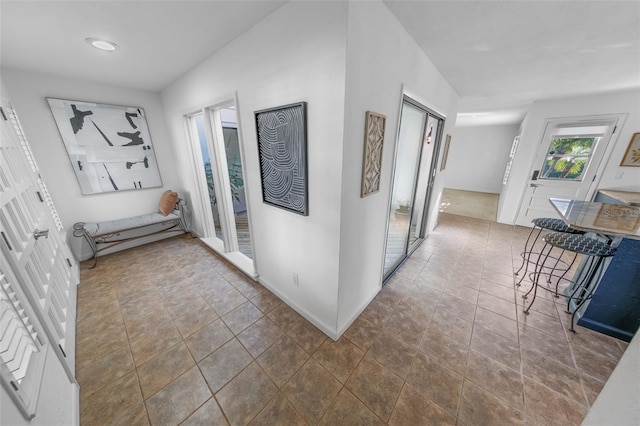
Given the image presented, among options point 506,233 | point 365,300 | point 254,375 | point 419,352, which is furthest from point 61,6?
point 506,233

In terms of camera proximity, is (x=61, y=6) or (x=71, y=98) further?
(x=71, y=98)

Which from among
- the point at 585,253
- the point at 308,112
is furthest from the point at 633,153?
the point at 308,112

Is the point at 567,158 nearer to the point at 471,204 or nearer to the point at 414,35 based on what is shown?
the point at 471,204

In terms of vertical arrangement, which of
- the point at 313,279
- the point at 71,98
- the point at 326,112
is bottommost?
the point at 313,279

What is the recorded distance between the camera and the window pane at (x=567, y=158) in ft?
11.3

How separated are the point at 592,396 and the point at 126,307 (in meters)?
3.73

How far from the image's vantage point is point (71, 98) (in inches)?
102

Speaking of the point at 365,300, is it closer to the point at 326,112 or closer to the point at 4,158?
the point at 326,112

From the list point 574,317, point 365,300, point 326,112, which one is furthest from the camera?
point 365,300

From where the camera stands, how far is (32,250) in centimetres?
146

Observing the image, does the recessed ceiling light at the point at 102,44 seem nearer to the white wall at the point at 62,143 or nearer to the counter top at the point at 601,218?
the white wall at the point at 62,143

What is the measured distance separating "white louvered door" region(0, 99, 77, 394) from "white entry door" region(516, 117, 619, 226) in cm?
640

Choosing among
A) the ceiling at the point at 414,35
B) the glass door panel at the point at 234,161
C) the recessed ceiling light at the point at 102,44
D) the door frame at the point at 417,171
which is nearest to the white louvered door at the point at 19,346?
the ceiling at the point at 414,35

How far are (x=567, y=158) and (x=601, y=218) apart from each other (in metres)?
2.76
